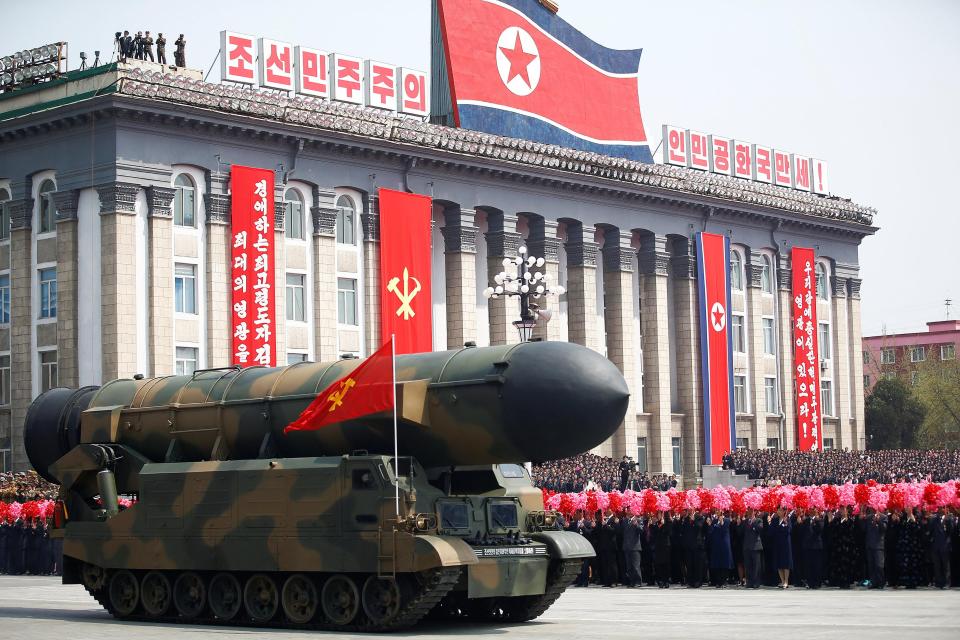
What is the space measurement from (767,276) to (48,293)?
33.9 metres

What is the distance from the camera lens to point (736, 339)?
217 ft

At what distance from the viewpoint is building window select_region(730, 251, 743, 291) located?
65938mm

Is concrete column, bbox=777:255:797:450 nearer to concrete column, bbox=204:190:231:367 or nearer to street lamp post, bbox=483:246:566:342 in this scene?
concrete column, bbox=204:190:231:367

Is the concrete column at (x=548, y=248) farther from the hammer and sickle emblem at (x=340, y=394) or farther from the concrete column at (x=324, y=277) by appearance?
the hammer and sickle emblem at (x=340, y=394)

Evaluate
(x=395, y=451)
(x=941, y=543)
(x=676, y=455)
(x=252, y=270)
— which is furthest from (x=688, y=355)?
(x=395, y=451)

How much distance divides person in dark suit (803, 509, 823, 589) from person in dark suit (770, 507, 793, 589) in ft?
0.98

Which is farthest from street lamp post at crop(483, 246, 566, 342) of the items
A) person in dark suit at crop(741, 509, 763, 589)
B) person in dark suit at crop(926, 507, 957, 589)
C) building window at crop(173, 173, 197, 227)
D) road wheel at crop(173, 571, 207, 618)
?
road wheel at crop(173, 571, 207, 618)

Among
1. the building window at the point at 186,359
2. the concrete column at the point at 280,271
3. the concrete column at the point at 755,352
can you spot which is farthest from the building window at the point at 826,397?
the building window at the point at 186,359

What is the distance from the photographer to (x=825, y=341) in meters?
71.8

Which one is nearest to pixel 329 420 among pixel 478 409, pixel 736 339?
pixel 478 409

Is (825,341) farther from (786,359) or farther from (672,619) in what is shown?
(672,619)

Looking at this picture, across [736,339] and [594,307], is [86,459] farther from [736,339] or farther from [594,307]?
[736,339]

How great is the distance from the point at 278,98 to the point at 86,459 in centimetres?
2682

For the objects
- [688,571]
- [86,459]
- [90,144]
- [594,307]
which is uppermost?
[90,144]
